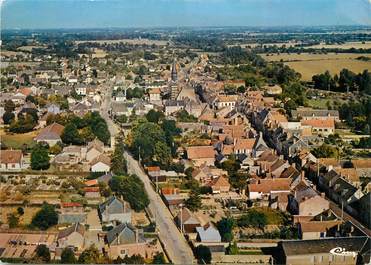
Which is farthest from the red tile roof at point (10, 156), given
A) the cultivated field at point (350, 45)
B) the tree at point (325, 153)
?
the cultivated field at point (350, 45)

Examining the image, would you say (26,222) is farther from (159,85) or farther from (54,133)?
(159,85)

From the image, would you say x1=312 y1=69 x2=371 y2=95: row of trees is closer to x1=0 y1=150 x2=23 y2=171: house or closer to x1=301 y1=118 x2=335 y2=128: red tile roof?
x1=301 y1=118 x2=335 y2=128: red tile roof

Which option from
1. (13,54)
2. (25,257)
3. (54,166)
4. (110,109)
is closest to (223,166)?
(54,166)

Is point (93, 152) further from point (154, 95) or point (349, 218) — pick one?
point (154, 95)

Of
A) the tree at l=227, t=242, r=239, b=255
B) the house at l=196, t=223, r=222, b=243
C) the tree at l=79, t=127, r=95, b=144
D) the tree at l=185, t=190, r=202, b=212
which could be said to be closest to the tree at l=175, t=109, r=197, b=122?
the tree at l=79, t=127, r=95, b=144

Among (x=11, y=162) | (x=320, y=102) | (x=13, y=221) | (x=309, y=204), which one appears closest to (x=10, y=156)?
(x=11, y=162)
